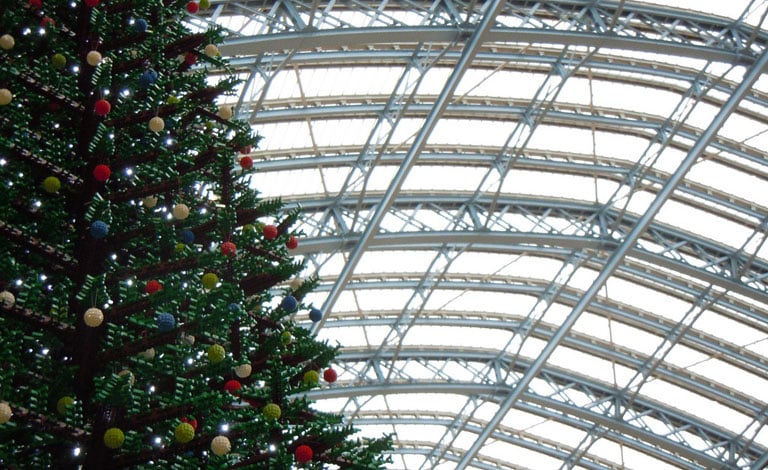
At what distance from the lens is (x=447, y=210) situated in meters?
22.5

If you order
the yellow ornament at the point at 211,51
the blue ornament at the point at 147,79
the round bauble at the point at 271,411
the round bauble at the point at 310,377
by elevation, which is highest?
the yellow ornament at the point at 211,51

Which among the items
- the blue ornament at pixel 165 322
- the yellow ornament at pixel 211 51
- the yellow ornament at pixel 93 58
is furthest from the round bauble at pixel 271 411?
the yellow ornament at pixel 211 51

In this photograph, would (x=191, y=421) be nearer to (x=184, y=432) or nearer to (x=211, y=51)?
(x=184, y=432)

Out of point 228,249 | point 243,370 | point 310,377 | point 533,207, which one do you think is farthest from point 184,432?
point 533,207

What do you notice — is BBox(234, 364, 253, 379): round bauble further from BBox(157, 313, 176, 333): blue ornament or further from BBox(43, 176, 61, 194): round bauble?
BBox(43, 176, 61, 194): round bauble

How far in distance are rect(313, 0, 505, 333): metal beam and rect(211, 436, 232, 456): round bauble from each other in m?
12.1

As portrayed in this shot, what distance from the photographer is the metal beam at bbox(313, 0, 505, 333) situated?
1625 cm

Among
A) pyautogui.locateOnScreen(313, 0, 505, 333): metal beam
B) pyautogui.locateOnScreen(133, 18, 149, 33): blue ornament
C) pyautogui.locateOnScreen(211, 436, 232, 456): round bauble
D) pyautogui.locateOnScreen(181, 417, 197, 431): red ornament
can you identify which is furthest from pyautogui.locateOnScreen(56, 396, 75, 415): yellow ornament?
pyautogui.locateOnScreen(313, 0, 505, 333): metal beam

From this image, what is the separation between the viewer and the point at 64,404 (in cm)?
406

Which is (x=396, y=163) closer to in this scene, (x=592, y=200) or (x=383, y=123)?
(x=383, y=123)

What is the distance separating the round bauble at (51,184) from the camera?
4578 millimetres

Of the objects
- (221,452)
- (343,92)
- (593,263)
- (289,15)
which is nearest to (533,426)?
(593,263)

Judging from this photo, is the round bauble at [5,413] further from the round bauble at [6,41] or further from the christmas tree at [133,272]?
the round bauble at [6,41]

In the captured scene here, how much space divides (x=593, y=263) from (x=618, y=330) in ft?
8.69
